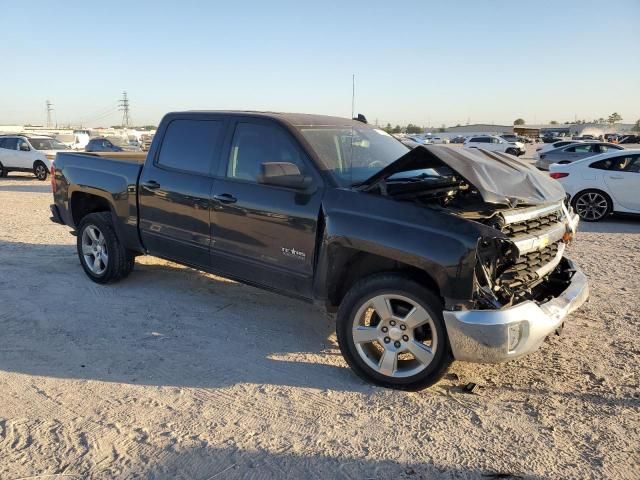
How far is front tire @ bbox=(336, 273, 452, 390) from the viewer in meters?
3.54

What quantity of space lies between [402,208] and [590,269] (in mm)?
4355

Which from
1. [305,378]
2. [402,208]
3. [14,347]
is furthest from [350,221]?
[14,347]

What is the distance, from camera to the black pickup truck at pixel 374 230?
11.2ft

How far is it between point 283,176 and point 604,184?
8.98 meters

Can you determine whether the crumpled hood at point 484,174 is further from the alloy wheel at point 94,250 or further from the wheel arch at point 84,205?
the wheel arch at point 84,205

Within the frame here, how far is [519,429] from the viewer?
325 cm

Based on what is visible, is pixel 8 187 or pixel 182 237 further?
pixel 8 187

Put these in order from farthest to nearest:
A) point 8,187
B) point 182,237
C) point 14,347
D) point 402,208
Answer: point 8,187 < point 182,237 < point 14,347 < point 402,208

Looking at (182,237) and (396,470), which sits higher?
(182,237)

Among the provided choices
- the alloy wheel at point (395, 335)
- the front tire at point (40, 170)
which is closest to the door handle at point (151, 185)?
the alloy wheel at point (395, 335)

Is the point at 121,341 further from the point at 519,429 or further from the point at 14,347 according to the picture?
the point at 519,429

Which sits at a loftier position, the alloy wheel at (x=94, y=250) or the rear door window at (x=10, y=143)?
the rear door window at (x=10, y=143)

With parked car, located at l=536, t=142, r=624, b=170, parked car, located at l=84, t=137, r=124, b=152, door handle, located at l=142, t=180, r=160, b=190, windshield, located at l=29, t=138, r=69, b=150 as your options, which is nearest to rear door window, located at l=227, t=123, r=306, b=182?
door handle, located at l=142, t=180, r=160, b=190

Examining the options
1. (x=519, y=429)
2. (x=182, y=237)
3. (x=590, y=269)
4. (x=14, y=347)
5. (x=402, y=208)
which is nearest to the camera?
(x=519, y=429)
